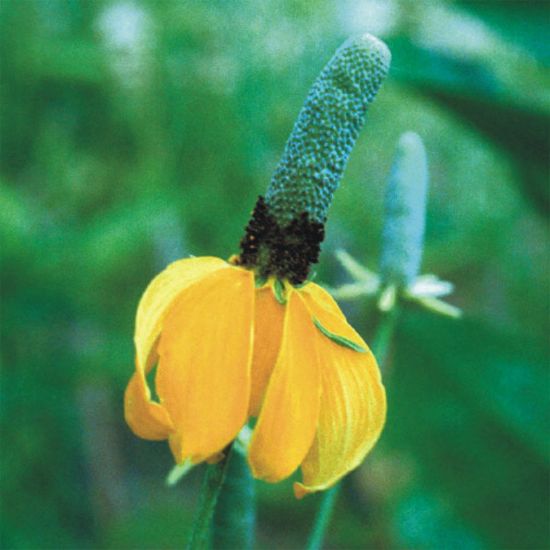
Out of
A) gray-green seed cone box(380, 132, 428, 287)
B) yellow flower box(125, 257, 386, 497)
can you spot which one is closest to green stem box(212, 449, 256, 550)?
yellow flower box(125, 257, 386, 497)

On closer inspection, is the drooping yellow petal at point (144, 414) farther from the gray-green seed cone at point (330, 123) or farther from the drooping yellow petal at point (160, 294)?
the gray-green seed cone at point (330, 123)

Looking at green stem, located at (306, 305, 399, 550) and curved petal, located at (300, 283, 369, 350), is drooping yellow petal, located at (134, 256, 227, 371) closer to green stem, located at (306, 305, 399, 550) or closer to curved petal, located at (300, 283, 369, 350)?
curved petal, located at (300, 283, 369, 350)

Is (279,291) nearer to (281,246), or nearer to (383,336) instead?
(281,246)

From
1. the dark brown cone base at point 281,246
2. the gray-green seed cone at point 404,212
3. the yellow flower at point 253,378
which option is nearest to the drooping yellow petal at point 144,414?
the yellow flower at point 253,378

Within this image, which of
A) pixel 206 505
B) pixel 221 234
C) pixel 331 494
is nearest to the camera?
pixel 206 505

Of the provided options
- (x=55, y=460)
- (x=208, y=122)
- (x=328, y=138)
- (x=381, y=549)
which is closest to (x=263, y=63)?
(x=208, y=122)

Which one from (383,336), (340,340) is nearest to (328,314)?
(340,340)
